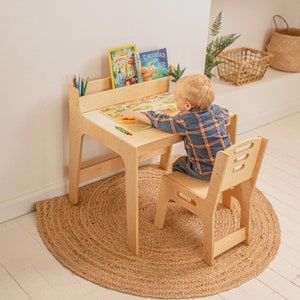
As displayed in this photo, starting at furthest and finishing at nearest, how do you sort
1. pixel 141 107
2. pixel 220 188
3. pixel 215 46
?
pixel 215 46
pixel 141 107
pixel 220 188

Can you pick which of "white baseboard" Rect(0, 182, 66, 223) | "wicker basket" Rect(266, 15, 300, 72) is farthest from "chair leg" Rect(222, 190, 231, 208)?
"wicker basket" Rect(266, 15, 300, 72)

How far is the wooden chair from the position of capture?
1625 millimetres

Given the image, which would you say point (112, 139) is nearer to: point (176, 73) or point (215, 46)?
point (176, 73)

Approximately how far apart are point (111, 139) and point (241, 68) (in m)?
1.37

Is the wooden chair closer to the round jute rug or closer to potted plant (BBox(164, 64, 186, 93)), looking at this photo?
the round jute rug

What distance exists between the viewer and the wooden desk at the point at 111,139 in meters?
1.69

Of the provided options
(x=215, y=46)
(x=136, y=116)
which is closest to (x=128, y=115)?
(x=136, y=116)

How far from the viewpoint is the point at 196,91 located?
1.71m

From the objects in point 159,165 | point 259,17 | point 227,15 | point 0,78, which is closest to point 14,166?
point 0,78

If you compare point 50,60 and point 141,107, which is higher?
point 50,60

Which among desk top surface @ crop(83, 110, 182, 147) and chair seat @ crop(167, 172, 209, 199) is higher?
desk top surface @ crop(83, 110, 182, 147)

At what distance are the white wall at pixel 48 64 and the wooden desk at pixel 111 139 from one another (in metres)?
0.08

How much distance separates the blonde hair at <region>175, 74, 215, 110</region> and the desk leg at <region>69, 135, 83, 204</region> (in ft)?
1.61

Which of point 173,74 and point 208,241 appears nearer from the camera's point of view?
point 208,241
